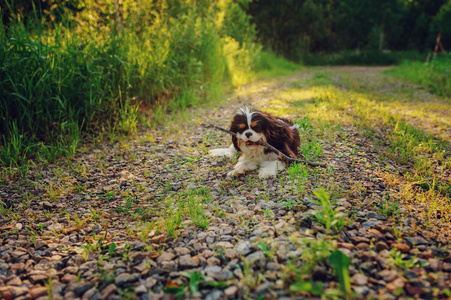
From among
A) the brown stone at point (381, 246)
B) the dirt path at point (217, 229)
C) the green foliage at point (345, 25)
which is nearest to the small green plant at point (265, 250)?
the dirt path at point (217, 229)

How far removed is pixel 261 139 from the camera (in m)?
3.18

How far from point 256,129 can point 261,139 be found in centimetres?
14

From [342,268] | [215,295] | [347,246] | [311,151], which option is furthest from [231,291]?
[311,151]

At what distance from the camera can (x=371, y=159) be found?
3.41m

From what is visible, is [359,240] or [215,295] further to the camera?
[359,240]

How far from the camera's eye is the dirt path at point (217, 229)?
167cm

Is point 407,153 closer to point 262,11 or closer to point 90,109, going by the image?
point 90,109

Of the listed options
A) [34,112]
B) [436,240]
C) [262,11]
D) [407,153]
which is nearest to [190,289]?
[436,240]

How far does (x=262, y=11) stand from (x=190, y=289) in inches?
1169

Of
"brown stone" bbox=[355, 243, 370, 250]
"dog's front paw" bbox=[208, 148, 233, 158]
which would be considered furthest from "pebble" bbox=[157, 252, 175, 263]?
"dog's front paw" bbox=[208, 148, 233, 158]

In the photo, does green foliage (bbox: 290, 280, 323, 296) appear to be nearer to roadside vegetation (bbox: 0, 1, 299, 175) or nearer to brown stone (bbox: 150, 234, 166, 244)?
brown stone (bbox: 150, 234, 166, 244)

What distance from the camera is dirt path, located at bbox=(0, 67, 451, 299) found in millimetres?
1665

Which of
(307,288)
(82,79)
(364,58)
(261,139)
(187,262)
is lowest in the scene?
(187,262)

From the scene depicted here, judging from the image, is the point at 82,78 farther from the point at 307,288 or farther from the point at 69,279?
the point at 307,288
